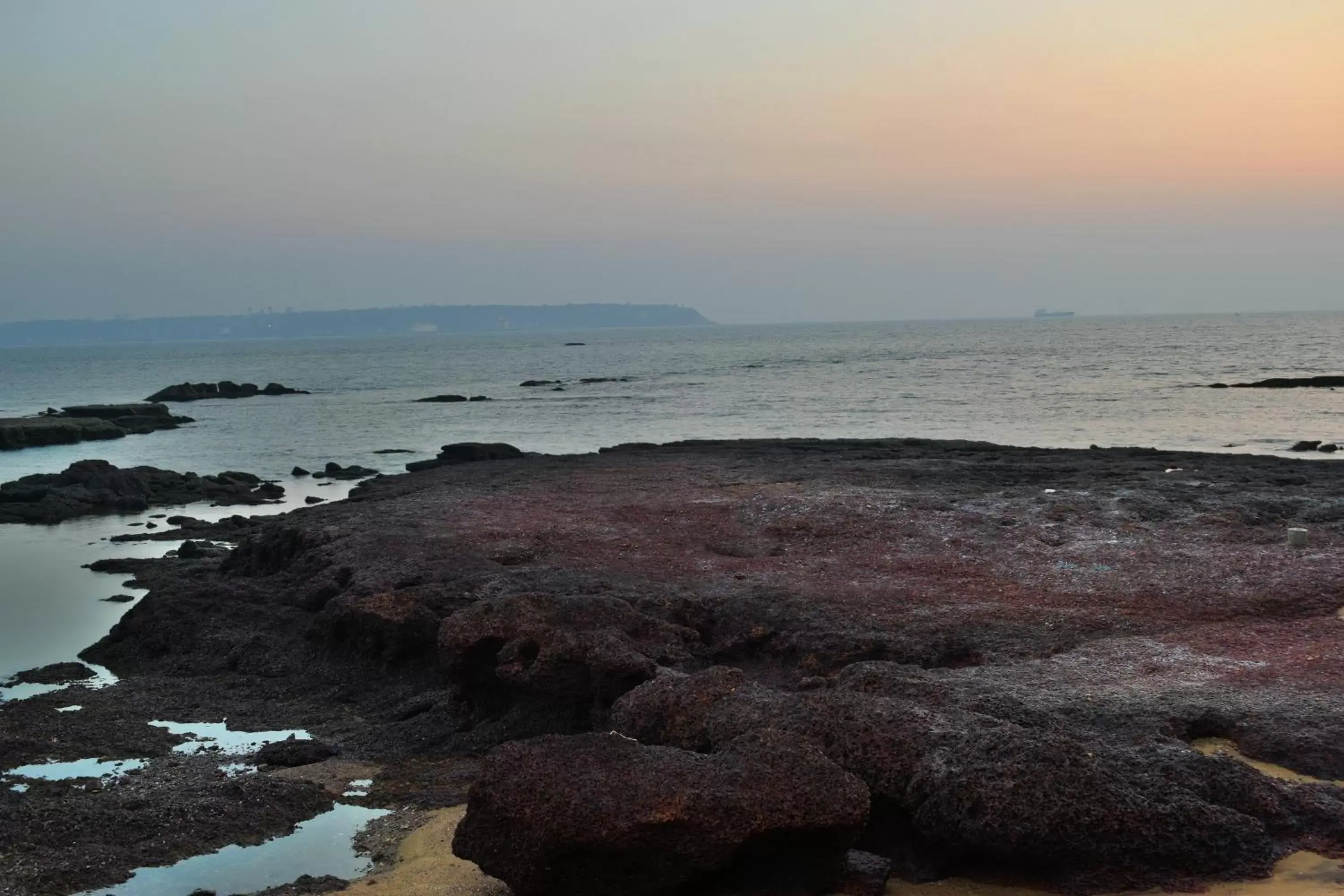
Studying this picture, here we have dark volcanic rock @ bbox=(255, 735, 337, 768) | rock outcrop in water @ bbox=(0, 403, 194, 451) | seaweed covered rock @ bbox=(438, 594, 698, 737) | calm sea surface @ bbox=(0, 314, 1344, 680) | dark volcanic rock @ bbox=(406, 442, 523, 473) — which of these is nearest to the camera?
seaweed covered rock @ bbox=(438, 594, 698, 737)

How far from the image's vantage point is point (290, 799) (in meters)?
10.1

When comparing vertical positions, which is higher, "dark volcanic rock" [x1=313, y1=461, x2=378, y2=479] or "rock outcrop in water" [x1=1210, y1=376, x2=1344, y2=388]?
"rock outcrop in water" [x1=1210, y1=376, x2=1344, y2=388]

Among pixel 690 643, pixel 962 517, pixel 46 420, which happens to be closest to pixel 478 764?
pixel 690 643

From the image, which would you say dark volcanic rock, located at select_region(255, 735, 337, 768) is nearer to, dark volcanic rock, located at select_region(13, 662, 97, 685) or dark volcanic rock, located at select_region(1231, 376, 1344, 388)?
dark volcanic rock, located at select_region(13, 662, 97, 685)

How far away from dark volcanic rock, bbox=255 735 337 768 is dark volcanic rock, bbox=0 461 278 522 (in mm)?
22481

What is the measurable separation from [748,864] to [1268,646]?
677cm

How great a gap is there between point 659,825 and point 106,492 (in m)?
31.2

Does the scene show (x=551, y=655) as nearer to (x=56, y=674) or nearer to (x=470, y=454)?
(x=56, y=674)

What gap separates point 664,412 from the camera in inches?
2520

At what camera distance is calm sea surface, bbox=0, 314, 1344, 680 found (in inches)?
1050

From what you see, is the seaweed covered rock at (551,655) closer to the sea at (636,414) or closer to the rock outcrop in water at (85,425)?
the sea at (636,414)

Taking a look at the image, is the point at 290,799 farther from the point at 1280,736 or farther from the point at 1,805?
the point at 1280,736

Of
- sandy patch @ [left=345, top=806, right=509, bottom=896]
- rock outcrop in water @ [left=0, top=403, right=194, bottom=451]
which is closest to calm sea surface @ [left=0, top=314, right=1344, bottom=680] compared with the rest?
rock outcrop in water @ [left=0, top=403, right=194, bottom=451]

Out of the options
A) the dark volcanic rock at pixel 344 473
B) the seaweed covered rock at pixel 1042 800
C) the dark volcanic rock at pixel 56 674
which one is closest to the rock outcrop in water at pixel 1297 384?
the dark volcanic rock at pixel 344 473
